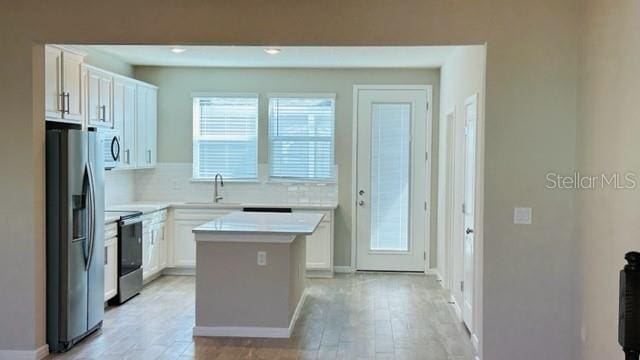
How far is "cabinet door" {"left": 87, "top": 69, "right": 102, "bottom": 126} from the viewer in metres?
5.43

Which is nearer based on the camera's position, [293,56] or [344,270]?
[293,56]

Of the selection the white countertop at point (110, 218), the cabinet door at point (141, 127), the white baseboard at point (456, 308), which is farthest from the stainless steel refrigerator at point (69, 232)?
the white baseboard at point (456, 308)

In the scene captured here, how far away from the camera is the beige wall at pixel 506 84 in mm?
3889

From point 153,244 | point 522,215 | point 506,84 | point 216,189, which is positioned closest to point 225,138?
point 216,189

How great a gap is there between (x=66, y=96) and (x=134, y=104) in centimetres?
192

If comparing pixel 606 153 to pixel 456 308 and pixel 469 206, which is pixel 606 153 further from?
pixel 456 308

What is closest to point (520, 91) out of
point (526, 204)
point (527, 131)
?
point (527, 131)

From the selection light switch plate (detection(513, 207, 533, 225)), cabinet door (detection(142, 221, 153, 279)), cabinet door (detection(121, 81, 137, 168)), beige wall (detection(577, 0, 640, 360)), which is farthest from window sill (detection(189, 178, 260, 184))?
beige wall (detection(577, 0, 640, 360))

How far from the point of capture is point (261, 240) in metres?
4.72

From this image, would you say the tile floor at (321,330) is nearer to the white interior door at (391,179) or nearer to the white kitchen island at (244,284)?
the white kitchen island at (244,284)

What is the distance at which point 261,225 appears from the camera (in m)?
4.94

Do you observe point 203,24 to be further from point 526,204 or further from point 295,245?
point 526,204

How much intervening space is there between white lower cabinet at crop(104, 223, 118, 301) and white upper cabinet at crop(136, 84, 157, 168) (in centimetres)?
155

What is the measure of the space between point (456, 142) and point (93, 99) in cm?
353
